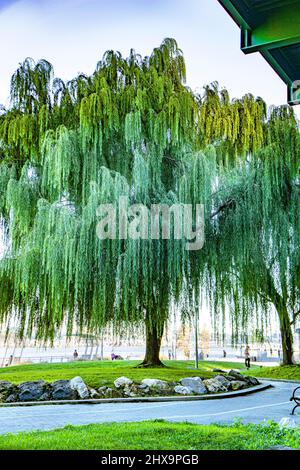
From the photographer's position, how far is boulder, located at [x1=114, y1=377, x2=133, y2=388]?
3410 millimetres

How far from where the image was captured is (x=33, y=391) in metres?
3.23

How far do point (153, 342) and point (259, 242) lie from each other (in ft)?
3.91

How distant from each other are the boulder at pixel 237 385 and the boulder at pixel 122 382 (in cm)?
71

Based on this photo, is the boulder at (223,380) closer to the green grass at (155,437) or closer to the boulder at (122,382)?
the green grass at (155,437)

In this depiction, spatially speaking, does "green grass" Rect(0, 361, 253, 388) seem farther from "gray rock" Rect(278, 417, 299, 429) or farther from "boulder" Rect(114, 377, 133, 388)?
"gray rock" Rect(278, 417, 299, 429)

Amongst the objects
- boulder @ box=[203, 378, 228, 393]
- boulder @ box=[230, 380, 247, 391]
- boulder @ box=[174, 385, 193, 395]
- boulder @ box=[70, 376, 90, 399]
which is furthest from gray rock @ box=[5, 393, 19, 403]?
boulder @ box=[230, 380, 247, 391]

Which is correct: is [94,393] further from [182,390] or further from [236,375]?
A: [236,375]

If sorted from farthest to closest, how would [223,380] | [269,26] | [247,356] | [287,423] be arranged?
1. [247,356]
2. [223,380]
3. [287,423]
4. [269,26]

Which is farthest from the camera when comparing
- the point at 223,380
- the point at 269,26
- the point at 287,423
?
the point at 223,380

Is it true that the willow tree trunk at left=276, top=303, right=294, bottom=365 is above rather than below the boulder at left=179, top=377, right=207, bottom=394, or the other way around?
above

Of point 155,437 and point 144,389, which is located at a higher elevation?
point 144,389

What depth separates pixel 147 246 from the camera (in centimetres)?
380

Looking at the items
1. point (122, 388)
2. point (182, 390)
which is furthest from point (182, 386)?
point (122, 388)

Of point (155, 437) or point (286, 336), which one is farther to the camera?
point (286, 336)
